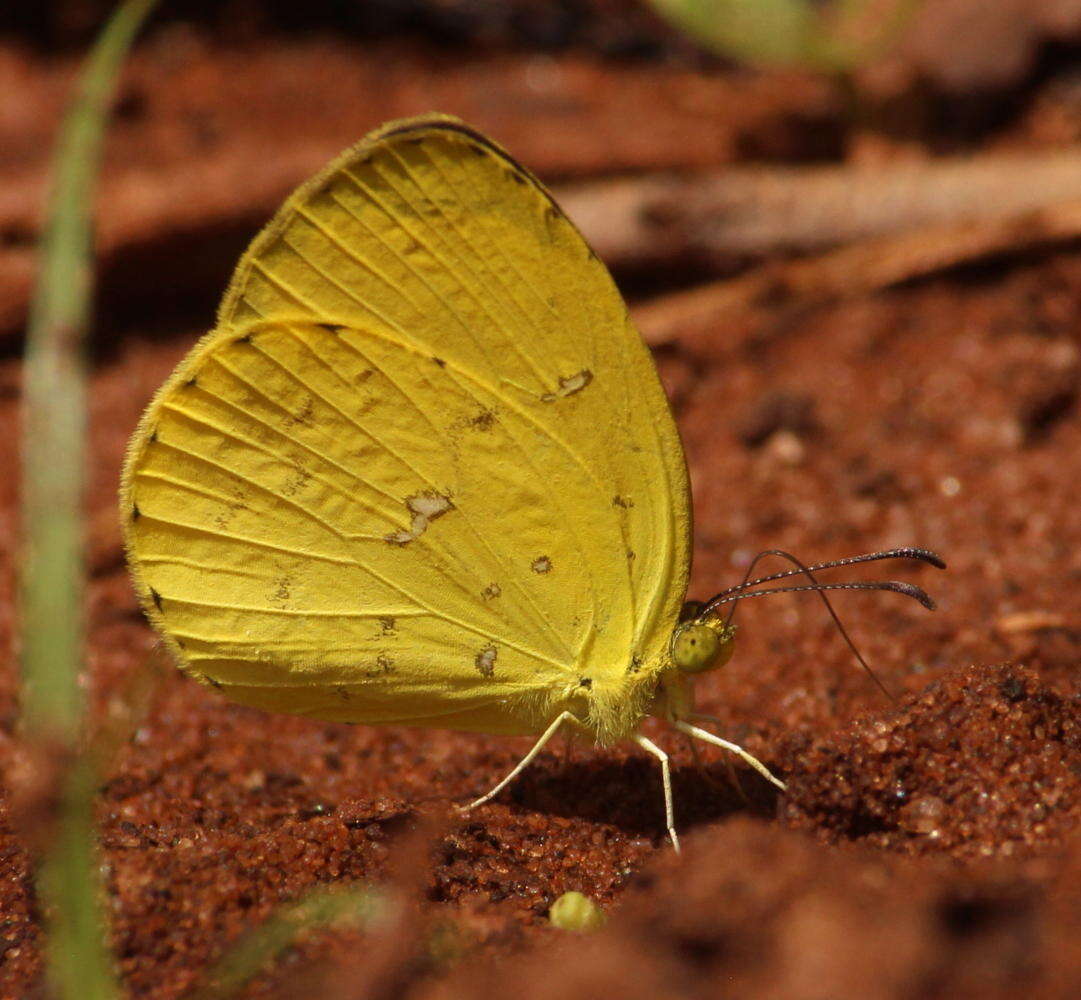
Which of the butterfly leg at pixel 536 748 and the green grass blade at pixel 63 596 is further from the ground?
the green grass blade at pixel 63 596

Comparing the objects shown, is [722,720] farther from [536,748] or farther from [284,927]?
[284,927]

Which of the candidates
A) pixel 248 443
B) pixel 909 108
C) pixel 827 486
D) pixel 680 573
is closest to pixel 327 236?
pixel 248 443

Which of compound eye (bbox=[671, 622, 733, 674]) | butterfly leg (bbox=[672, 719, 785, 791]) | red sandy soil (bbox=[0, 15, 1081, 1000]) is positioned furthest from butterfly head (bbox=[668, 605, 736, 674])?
red sandy soil (bbox=[0, 15, 1081, 1000])

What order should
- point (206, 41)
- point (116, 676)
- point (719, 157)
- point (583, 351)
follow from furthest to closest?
point (206, 41) < point (719, 157) < point (116, 676) < point (583, 351)

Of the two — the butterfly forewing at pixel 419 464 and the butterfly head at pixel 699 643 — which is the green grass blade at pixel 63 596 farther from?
the butterfly head at pixel 699 643

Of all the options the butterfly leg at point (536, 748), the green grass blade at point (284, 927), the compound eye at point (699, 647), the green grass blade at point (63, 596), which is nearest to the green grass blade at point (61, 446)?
the green grass blade at point (63, 596)

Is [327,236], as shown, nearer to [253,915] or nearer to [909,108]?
[253,915]
